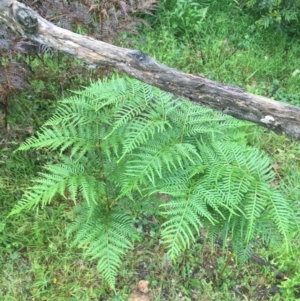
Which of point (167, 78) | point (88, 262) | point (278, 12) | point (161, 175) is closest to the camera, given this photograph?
point (167, 78)

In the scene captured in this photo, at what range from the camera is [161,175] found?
221 centimetres

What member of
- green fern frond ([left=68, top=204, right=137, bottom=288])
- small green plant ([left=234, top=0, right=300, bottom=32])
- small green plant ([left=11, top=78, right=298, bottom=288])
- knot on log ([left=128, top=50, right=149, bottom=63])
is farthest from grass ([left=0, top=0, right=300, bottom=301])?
small green plant ([left=234, top=0, right=300, bottom=32])

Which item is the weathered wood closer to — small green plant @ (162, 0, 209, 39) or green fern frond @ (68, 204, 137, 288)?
green fern frond @ (68, 204, 137, 288)

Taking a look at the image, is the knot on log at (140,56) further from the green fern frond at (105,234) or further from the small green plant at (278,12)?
the small green plant at (278,12)

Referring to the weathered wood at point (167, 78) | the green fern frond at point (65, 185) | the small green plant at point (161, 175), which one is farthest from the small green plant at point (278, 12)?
the green fern frond at point (65, 185)

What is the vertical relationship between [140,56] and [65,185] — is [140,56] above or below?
above

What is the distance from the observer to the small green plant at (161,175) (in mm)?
2078

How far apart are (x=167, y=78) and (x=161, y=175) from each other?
0.51 m

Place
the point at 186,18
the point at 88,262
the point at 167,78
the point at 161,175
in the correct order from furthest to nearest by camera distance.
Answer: the point at 186,18
the point at 88,262
the point at 161,175
the point at 167,78

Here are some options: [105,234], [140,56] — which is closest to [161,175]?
[105,234]

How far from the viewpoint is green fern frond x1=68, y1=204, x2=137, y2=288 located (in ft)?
7.61

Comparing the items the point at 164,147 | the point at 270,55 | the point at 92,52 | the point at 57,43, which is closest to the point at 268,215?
the point at 164,147

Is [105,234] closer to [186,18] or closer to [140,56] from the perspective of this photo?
[140,56]

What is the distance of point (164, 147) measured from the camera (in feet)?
7.42
